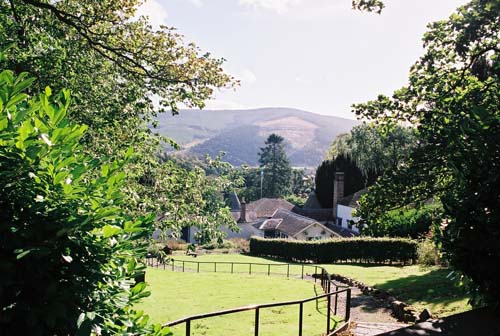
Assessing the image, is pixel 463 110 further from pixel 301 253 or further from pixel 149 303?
pixel 301 253

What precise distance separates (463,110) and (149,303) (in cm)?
1406

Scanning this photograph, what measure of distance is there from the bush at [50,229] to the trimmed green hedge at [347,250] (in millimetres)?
32800

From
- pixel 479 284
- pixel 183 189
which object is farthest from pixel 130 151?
pixel 183 189

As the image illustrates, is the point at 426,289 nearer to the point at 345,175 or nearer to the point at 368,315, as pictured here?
the point at 368,315

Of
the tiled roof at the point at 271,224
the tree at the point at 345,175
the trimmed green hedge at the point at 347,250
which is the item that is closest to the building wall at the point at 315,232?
the tiled roof at the point at 271,224

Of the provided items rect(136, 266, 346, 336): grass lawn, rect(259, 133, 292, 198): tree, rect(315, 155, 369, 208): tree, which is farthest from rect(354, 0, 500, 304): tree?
rect(259, 133, 292, 198): tree

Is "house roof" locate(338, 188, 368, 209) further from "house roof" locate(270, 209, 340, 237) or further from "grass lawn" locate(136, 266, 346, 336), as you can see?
"grass lawn" locate(136, 266, 346, 336)

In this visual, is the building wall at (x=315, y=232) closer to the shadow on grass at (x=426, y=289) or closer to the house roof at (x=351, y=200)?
the house roof at (x=351, y=200)

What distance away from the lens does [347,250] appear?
119 ft

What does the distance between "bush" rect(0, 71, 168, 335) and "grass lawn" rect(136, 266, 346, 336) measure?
9866 mm

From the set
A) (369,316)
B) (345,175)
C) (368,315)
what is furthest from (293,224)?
(369,316)

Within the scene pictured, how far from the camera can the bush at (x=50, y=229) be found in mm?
2186

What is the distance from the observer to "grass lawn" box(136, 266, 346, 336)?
12.5m

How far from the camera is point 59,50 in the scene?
9.64 metres
